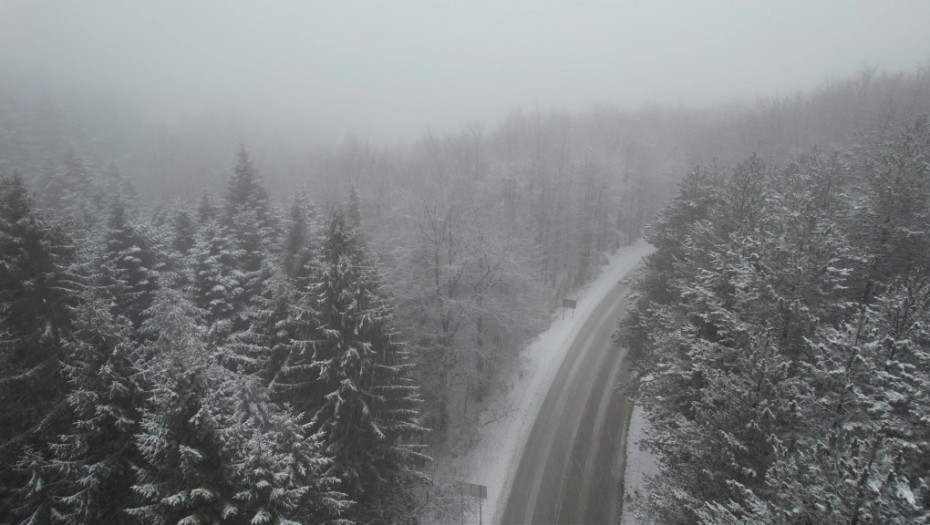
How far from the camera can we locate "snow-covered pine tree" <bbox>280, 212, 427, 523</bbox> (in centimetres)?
1548

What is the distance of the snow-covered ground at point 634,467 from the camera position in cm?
1978

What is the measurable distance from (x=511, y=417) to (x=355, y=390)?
14564 millimetres

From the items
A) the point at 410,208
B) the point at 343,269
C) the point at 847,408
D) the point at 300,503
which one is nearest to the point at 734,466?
the point at 847,408

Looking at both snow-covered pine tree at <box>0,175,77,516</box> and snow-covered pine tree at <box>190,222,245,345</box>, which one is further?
snow-covered pine tree at <box>190,222,245,345</box>

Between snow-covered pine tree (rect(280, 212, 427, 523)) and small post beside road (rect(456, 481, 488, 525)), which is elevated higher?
snow-covered pine tree (rect(280, 212, 427, 523))

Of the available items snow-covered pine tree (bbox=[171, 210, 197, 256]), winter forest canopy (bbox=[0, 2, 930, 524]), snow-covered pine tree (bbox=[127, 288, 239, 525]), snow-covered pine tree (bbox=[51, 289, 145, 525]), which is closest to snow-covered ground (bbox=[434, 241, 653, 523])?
winter forest canopy (bbox=[0, 2, 930, 524])

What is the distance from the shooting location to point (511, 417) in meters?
27.0

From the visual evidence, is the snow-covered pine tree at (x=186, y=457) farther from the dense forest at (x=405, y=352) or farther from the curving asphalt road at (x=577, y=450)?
the curving asphalt road at (x=577, y=450)

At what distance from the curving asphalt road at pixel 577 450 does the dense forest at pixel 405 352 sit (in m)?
4.15

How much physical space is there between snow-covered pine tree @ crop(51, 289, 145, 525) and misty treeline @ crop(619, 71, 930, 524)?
15.8 m

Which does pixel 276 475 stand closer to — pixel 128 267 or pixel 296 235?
pixel 296 235

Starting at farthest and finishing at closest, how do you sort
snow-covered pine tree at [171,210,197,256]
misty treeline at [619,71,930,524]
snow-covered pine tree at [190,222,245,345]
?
snow-covered pine tree at [171,210,197,256] < snow-covered pine tree at [190,222,245,345] < misty treeline at [619,71,930,524]

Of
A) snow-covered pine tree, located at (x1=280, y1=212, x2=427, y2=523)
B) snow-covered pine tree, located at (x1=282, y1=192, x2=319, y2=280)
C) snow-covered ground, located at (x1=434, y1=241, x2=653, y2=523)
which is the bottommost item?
snow-covered ground, located at (x1=434, y1=241, x2=653, y2=523)

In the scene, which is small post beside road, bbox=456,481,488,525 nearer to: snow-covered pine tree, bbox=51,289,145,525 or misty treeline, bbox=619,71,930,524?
misty treeline, bbox=619,71,930,524
